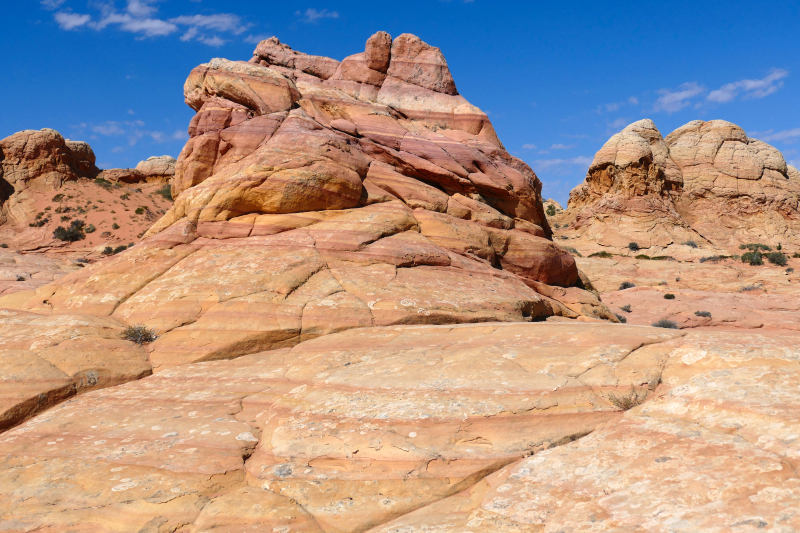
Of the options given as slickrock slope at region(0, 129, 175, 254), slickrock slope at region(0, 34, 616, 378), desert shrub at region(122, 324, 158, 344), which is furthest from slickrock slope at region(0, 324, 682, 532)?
slickrock slope at region(0, 129, 175, 254)

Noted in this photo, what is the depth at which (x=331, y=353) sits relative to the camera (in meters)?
8.01

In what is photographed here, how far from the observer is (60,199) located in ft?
162

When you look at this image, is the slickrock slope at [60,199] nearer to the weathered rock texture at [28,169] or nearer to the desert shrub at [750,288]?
the weathered rock texture at [28,169]

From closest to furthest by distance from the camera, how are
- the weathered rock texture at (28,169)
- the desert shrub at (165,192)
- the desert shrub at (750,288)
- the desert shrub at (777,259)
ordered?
the desert shrub at (750,288) → the desert shrub at (777,259) → the weathered rock texture at (28,169) → the desert shrub at (165,192)

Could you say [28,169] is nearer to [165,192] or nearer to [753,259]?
[165,192]

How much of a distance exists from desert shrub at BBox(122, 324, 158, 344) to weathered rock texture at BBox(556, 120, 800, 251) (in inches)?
1632

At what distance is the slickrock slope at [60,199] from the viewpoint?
146ft

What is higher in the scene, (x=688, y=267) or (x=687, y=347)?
(x=688, y=267)

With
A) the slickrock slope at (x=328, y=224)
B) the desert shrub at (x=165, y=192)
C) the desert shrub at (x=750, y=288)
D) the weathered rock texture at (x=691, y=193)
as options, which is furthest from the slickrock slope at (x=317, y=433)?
the desert shrub at (x=165, y=192)

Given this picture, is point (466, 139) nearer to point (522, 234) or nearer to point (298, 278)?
point (522, 234)

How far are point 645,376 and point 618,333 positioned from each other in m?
1.46

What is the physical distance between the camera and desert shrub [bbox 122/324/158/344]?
8953mm

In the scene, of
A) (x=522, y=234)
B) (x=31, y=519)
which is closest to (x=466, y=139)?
(x=522, y=234)

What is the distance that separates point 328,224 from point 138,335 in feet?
15.9
